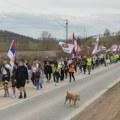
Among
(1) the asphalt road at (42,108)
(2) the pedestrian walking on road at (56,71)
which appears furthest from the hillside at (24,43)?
(1) the asphalt road at (42,108)

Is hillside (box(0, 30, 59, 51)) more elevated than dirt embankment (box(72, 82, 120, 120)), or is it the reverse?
hillside (box(0, 30, 59, 51))

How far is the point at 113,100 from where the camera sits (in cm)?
1831

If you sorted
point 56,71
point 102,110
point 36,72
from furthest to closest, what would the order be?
point 56,71 → point 36,72 → point 102,110

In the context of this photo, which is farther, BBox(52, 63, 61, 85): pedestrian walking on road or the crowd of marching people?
BBox(52, 63, 61, 85): pedestrian walking on road

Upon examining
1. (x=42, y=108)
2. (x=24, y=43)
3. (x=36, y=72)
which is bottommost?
(x=42, y=108)

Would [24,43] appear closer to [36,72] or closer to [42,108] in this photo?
[36,72]

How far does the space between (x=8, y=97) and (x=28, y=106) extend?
3.32 m

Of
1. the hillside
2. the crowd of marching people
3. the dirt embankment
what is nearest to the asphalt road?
the dirt embankment

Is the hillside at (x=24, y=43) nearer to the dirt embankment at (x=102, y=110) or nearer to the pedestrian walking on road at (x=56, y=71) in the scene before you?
the pedestrian walking on road at (x=56, y=71)

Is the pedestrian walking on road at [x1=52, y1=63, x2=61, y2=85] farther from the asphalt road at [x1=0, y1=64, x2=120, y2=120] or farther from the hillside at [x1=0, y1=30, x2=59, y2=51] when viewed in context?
the hillside at [x1=0, y1=30, x2=59, y2=51]

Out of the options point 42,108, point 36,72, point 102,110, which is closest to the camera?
point 102,110

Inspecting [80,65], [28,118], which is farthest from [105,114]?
[80,65]

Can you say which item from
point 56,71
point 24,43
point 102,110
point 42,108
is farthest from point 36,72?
point 24,43

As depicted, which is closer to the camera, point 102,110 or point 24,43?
point 102,110
